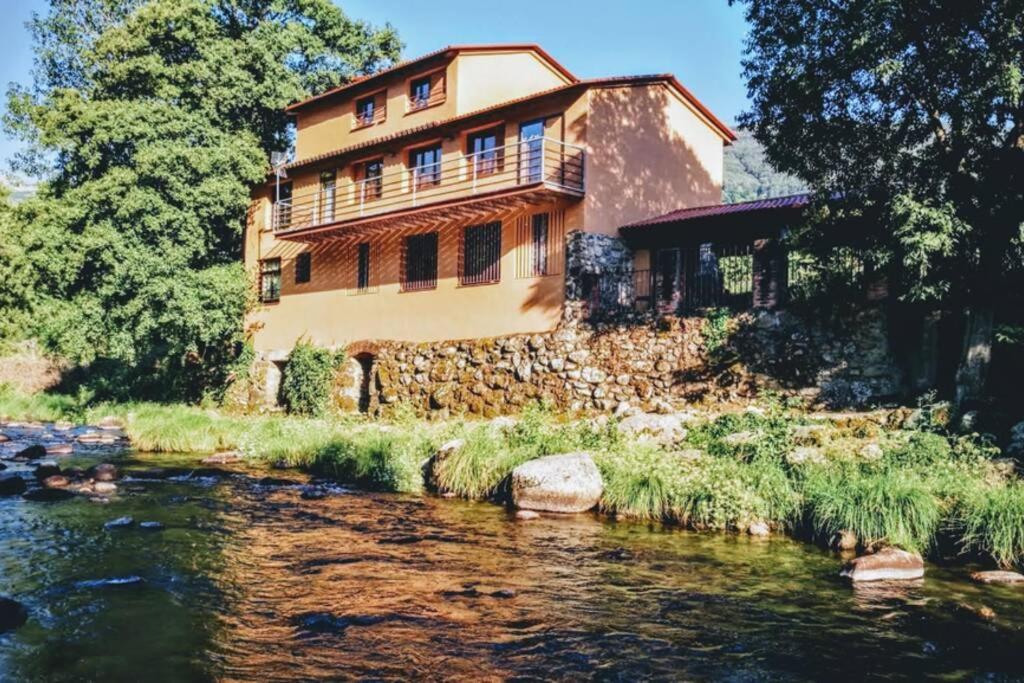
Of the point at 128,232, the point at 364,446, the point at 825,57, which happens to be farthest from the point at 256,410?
the point at 825,57

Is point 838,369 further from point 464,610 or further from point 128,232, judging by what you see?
point 128,232

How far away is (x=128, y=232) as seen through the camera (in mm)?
27062

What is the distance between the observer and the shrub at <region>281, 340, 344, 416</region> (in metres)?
27.3

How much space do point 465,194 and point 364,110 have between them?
8.39 metres

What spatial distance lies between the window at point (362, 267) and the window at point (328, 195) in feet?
6.40

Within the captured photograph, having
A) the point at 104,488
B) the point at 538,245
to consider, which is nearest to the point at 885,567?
the point at 104,488

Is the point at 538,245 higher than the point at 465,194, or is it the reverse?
the point at 465,194

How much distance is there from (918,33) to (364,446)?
45.0ft

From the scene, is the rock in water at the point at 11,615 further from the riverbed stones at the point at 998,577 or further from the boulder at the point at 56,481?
the riverbed stones at the point at 998,577

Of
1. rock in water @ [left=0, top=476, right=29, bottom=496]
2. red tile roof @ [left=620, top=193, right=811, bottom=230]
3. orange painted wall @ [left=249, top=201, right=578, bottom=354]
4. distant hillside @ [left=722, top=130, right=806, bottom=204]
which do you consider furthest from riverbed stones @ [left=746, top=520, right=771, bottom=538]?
distant hillside @ [left=722, top=130, right=806, bottom=204]

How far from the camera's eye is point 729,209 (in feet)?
70.3

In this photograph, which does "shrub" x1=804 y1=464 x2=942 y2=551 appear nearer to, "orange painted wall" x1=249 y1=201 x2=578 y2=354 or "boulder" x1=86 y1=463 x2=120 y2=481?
"orange painted wall" x1=249 y1=201 x2=578 y2=354

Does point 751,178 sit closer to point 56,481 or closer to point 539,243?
point 539,243

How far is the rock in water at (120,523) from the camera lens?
11109 millimetres
